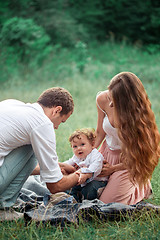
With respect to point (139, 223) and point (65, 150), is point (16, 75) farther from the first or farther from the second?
point (139, 223)

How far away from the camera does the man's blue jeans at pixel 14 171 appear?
8.94 ft

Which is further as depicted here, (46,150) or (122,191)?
(122,191)

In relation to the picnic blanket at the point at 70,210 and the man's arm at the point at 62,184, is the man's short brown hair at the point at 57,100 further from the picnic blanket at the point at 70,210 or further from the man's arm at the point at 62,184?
the picnic blanket at the point at 70,210

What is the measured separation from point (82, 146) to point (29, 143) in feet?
2.24

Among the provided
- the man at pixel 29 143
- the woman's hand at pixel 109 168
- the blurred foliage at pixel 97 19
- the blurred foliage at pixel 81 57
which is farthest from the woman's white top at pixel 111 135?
the blurred foliage at pixel 97 19

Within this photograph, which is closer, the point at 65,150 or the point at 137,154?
the point at 137,154

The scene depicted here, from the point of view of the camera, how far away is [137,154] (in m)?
2.98

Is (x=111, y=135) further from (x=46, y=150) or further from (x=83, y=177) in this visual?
(x=46, y=150)

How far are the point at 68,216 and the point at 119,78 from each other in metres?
1.26

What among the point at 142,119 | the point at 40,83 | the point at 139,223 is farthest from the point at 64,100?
the point at 40,83

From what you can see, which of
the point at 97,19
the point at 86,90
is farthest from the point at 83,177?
the point at 97,19

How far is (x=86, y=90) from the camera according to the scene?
356 inches

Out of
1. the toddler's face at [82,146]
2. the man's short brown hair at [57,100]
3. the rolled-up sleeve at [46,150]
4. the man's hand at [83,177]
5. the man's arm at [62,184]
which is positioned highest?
the man's short brown hair at [57,100]

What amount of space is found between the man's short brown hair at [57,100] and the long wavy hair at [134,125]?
0.40 meters
